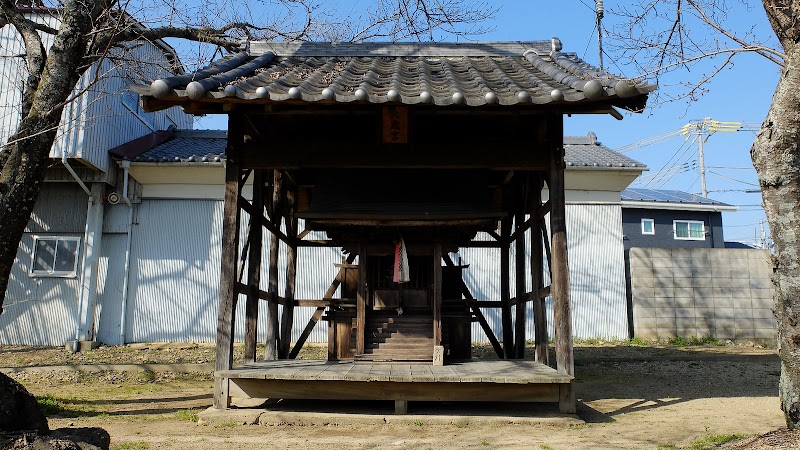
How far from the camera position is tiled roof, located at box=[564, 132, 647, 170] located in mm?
15688

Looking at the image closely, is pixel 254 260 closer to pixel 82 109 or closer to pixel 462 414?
pixel 462 414

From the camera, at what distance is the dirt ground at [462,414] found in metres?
5.91

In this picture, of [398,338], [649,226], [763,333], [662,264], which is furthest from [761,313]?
[398,338]

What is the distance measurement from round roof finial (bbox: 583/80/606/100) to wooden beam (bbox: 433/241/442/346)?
11.7 ft

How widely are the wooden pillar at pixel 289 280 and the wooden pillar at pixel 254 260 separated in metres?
1.36

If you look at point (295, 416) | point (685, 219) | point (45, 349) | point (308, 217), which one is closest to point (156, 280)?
point (45, 349)

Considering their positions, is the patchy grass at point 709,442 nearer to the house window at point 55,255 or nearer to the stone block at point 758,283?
the stone block at point 758,283

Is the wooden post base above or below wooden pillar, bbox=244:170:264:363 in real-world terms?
below

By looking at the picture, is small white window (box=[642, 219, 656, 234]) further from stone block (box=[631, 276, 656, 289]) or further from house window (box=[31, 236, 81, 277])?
house window (box=[31, 236, 81, 277])

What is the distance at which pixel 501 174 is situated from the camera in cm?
970

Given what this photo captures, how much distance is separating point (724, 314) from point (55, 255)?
689 inches

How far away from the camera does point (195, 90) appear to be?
20.1ft

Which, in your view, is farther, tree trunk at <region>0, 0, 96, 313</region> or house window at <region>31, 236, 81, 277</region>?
house window at <region>31, 236, 81, 277</region>

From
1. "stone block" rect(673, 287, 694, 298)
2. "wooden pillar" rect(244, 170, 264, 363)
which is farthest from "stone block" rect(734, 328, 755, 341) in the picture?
"wooden pillar" rect(244, 170, 264, 363)
